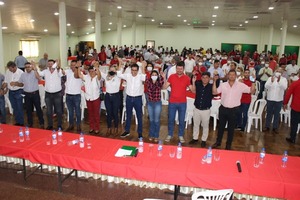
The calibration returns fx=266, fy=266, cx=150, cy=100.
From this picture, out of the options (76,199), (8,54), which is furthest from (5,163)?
(8,54)

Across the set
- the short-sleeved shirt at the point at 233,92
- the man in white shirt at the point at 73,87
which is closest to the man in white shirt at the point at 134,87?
the man in white shirt at the point at 73,87

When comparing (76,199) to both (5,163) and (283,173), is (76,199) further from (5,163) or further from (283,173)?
(283,173)

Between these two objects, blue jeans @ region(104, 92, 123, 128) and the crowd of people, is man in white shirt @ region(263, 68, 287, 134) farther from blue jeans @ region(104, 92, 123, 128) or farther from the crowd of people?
blue jeans @ region(104, 92, 123, 128)

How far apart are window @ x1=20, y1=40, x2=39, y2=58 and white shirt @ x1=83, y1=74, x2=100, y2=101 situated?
18.2 metres

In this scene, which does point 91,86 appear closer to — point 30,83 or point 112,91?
point 112,91

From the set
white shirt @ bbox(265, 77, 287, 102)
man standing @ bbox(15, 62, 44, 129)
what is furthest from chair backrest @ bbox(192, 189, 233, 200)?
man standing @ bbox(15, 62, 44, 129)

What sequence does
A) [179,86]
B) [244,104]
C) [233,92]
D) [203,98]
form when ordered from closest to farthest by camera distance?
[233,92]
[203,98]
[179,86]
[244,104]

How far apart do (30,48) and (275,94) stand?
69.2ft

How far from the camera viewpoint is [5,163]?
4801 millimetres

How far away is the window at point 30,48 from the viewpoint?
21569mm

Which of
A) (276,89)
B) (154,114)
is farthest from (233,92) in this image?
(276,89)

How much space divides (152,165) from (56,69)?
379 centimetres

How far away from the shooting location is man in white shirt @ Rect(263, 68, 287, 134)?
6.23m

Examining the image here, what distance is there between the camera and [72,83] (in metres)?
Answer: 5.87
